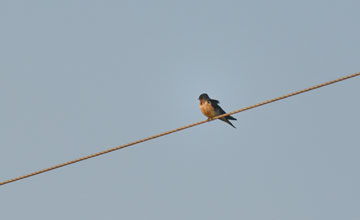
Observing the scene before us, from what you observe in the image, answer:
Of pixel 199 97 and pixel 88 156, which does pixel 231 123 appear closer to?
pixel 199 97

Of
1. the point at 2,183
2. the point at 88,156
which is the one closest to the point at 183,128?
the point at 88,156

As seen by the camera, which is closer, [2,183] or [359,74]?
[359,74]

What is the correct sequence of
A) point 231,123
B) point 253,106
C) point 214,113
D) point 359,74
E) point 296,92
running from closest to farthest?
1. point 359,74
2. point 296,92
3. point 253,106
4. point 214,113
5. point 231,123

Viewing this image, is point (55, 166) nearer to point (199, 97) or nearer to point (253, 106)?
point (253, 106)

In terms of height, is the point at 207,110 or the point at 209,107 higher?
the point at 209,107

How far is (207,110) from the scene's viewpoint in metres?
20.3

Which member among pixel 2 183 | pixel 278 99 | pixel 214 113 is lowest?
pixel 2 183

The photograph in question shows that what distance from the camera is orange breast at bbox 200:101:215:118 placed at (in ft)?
66.6

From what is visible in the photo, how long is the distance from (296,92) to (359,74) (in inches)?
41.7

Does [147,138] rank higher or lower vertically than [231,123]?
lower

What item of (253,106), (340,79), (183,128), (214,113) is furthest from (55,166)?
(214,113)

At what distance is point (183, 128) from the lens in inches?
512

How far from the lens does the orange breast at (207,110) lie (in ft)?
66.6

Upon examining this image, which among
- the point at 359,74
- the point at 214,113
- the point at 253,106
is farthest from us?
the point at 214,113
